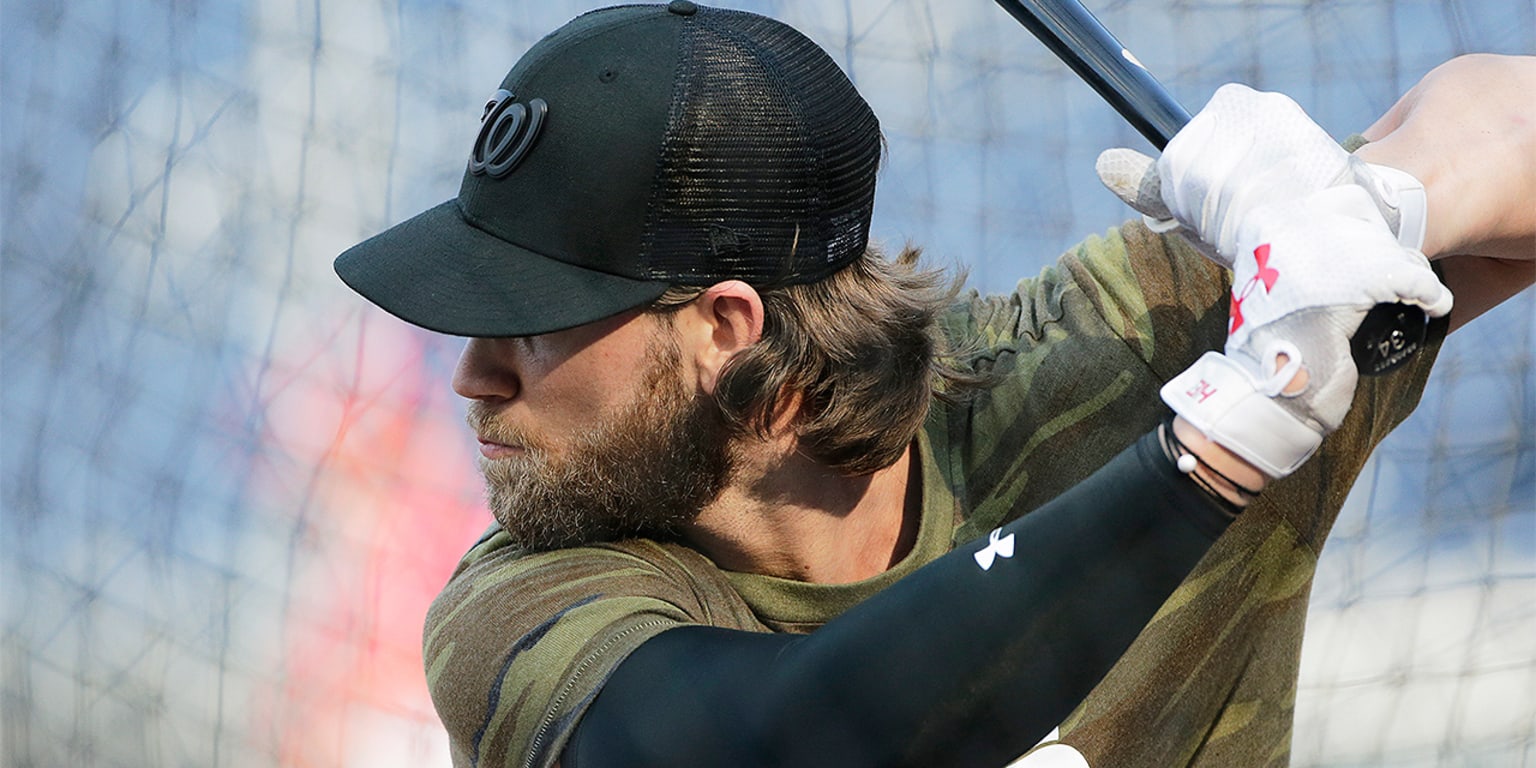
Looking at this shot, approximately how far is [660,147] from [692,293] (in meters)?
0.11

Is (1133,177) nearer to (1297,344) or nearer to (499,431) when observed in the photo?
(1297,344)

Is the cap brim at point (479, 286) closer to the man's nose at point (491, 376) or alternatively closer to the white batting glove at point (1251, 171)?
the man's nose at point (491, 376)

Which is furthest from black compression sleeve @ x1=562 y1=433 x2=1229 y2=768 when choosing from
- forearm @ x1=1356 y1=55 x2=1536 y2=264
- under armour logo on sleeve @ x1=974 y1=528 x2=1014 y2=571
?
forearm @ x1=1356 y1=55 x2=1536 y2=264

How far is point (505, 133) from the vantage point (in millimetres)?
1084

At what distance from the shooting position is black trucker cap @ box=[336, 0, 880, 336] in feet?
3.39

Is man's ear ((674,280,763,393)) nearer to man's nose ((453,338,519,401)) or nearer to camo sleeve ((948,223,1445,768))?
man's nose ((453,338,519,401))

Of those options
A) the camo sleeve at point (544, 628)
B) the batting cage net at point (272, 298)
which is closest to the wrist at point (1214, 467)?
the camo sleeve at point (544, 628)

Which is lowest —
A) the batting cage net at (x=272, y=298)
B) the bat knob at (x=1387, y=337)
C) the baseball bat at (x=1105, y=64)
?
the batting cage net at (x=272, y=298)

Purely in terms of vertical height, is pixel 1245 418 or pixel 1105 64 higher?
pixel 1105 64

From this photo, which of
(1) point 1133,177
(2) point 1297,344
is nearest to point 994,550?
(2) point 1297,344

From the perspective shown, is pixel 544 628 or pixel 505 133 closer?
pixel 544 628

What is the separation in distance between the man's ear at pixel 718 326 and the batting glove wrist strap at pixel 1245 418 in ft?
1.34

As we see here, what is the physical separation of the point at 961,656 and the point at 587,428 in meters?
0.41

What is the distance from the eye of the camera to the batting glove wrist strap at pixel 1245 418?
0.73 meters
